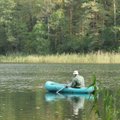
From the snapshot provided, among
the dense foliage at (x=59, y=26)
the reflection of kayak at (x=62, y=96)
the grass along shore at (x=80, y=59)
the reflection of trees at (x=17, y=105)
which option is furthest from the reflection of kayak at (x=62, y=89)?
the dense foliage at (x=59, y=26)

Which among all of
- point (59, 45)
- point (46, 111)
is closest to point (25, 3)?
point (59, 45)

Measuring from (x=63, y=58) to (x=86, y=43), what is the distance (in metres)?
14.6

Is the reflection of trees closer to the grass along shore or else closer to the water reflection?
the water reflection

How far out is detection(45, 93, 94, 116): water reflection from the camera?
15939 millimetres

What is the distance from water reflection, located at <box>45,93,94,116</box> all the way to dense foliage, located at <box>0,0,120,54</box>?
3701cm

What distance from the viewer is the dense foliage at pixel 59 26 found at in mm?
59125

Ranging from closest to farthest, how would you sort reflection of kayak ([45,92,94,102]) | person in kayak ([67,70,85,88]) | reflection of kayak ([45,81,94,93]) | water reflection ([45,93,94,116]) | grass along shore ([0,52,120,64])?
water reflection ([45,93,94,116])
reflection of kayak ([45,92,94,102])
person in kayak ([67,70,85,88])
reflection of kayak ([45,81,94,93])
grass along shore ([0,52,120,64])

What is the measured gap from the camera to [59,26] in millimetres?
63594

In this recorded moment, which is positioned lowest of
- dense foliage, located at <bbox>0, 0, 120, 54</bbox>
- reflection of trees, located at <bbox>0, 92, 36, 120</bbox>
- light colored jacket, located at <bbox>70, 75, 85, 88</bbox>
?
reflection of trees, located at <bbox>0, 92, 36, 120</bbox>

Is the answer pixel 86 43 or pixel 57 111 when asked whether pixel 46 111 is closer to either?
pixel 57 111

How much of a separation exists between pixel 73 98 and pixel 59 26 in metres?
44.9

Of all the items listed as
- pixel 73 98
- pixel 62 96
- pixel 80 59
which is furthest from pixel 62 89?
pixel 80 59

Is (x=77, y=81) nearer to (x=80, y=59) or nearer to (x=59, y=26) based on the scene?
(x=80, y=59)

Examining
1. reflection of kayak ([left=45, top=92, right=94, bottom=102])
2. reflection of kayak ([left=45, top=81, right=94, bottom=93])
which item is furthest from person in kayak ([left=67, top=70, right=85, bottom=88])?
reflection of kayak ([left=45, top=92, right=94, bottom=102])
